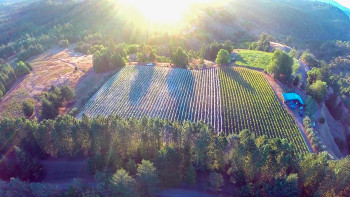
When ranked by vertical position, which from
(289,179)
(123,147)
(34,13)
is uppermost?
(289,179)

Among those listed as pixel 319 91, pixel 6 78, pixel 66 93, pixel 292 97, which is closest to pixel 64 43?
pixel 6 78

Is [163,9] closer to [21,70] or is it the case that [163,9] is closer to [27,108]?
[21,70]

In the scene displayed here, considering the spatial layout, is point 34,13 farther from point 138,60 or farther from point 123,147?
point 123,147

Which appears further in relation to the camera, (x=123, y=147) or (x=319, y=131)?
(x=319, y=131)

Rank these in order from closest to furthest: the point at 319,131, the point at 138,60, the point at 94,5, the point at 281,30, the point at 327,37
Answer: the point at 319,131
the point at 138,60
the point at 94,5
the point at 281,30
the point at 327,37

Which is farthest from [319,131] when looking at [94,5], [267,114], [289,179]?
[94,5]

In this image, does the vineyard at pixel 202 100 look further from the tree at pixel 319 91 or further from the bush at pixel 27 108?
the bush at pixel 27 108

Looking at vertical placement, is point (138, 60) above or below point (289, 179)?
below

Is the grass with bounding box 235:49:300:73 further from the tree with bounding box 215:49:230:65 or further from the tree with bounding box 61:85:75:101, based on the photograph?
the tree with bounding box 61:85:75:101
